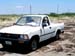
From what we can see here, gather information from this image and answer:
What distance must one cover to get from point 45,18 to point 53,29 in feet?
3.03

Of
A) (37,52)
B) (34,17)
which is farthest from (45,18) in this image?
(37,52)

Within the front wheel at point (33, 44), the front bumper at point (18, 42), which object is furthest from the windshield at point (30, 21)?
the front bumper at point (18, 42)

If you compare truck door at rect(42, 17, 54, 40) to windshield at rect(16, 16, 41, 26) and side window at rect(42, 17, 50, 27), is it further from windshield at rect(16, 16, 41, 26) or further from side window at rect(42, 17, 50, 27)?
windshield at rect(16, 16, 41, 26)

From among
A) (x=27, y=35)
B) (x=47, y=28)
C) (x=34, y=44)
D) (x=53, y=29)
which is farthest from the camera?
(x=53, y=29)

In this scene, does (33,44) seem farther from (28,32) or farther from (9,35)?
(9,35)

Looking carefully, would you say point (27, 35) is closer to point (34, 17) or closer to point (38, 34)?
point (38, 34)

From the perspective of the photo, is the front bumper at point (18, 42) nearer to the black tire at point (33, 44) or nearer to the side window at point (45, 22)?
the black tire at point (33, 44)

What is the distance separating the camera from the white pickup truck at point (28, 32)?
1065 cm

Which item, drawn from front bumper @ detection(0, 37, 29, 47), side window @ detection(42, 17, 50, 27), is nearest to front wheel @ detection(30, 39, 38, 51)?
front bumper @ detection(0, 37, 29, 47)

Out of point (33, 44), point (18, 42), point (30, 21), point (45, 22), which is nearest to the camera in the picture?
point (18, 42)

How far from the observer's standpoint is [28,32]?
35.4 feet

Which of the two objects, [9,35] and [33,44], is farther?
[33,44]

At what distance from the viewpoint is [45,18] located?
1311 centimetres

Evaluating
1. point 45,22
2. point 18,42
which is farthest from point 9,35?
point 45,22
